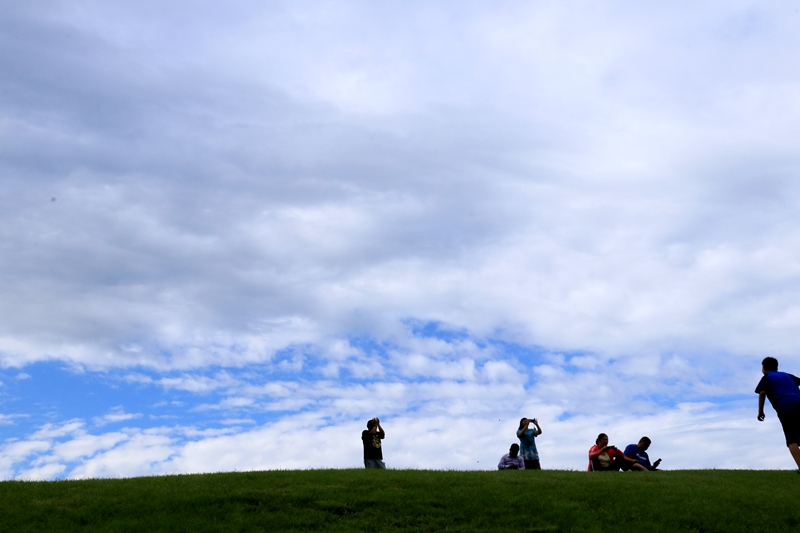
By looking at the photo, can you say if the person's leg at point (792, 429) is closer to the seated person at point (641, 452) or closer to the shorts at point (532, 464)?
the seated person at point (641, 452)

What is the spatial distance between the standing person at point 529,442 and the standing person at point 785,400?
7714 mm

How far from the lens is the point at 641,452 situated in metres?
23.7

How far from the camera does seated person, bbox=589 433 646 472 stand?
921 inches

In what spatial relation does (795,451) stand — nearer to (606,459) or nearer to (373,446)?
(606,459)

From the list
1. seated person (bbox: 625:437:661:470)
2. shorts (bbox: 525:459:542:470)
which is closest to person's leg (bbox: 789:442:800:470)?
seated person (bbox: 625:437:661:470)

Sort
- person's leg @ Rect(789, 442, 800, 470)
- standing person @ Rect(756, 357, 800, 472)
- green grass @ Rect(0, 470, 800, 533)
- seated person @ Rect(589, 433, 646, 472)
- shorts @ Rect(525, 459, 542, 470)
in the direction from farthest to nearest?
shorts @ Rect(525, 459, 542, 470) → seated person @ Rect(589, 433, 646, 472) → person's leg @ Rect(789, 442, 800, 470) → standing person @ Rect(756, 357, 800, 472) → green grass @ Rect(0, 470, 800, 533)

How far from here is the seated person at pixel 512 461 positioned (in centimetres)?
2444

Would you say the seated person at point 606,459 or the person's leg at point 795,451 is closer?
the person's leg at point 795,451

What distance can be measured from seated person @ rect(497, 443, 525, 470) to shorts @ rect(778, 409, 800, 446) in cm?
847

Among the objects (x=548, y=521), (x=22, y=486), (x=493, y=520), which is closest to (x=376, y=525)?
(x=493, y=520)

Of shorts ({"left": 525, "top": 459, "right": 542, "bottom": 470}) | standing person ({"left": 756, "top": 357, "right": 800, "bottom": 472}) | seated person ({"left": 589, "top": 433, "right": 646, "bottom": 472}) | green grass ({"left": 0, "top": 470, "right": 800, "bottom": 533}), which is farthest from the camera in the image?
shorts ({"left": 525, "top": 459, "right": 542, "bottom": 470})

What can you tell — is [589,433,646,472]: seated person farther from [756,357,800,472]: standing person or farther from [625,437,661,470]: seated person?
[756,357,800,472]: standing person

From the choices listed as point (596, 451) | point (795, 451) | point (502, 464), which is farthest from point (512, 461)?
point (795, 451)

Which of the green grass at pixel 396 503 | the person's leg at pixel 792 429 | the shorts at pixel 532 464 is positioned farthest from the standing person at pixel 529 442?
the person's leg at pixel 792 429
